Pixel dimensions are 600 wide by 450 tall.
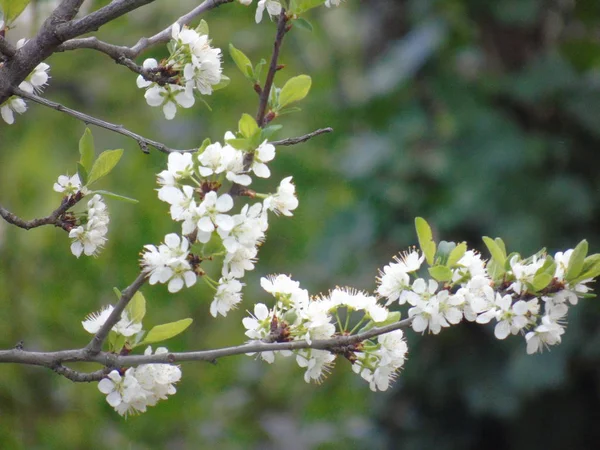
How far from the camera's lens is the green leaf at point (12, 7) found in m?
0.87

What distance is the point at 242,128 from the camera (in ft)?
2.69

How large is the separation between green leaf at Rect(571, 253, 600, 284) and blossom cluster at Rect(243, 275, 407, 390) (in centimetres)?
22

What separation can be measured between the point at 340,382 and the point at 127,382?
1989mm

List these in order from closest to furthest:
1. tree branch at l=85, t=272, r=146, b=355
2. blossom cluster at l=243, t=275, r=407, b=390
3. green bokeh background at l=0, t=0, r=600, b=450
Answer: tree branch at l=85, t=272, r=146, b=355 → blossom cluster at l=243, t=275, r=407, b=390 → green bokeh background at l=0, t=0, r=600, b=450

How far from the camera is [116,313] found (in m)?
0.81

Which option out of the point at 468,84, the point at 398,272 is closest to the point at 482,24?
the point at 468,84

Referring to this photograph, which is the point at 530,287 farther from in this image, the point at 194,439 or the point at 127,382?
the point at 194,439

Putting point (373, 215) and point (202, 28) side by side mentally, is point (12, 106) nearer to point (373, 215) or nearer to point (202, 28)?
point (202, 28)

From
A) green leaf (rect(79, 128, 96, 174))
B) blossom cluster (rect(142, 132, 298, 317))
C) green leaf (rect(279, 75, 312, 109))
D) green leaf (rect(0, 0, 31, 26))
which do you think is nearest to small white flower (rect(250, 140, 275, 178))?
blossom cluster (rect(142, 132, 298, 317))

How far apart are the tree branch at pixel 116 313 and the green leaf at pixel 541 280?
1.43 feet

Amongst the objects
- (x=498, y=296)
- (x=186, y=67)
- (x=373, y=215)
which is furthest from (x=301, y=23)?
(x=373, y=215)

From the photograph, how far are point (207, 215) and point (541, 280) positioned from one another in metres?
0.39

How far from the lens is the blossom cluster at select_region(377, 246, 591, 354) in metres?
0.88

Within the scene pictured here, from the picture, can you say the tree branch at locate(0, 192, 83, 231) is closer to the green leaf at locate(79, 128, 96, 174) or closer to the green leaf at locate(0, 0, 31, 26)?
the green leaf at locate(79, 128, 96, 174)
